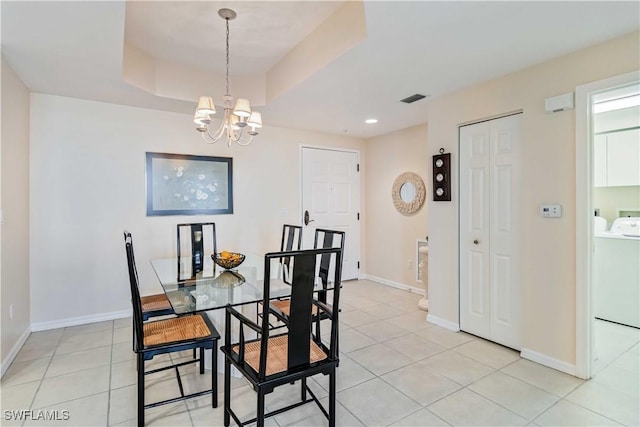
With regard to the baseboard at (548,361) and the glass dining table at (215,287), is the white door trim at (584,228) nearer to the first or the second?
the baseboard at (548,361)

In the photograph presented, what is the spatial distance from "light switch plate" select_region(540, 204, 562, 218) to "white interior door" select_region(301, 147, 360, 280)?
2.95 metres

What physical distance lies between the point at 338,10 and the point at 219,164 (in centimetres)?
236

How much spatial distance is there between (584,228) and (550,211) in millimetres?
249

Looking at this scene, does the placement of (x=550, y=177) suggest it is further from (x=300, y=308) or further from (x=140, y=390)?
(x=140, y=390)

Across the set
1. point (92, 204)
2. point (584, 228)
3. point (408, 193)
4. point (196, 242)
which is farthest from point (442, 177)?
point (92, 204)

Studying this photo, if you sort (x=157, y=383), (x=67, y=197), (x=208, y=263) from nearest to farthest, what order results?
(x=157, y=383)
(x=208, y=263)
(x=67, y=197)

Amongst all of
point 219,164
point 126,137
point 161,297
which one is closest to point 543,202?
point 161,297

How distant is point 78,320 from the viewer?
3404 millimetres

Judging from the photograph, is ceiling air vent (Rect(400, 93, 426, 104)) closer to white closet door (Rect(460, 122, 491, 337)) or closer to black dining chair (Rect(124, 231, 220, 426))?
white closet door (Rect(460, 122, 491, 337))

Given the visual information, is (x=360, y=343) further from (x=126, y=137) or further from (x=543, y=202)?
(x=126, y=137)

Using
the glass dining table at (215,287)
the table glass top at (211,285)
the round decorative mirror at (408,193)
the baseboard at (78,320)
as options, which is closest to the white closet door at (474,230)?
the round decorative mirror at (408,193)

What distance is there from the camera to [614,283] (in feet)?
11.1

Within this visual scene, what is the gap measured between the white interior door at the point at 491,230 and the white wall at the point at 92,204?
2777 mm

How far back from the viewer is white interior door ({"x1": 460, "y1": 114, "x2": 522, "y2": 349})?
280cm
